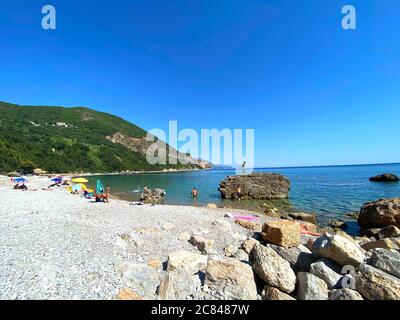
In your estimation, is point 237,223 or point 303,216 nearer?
point 237,223

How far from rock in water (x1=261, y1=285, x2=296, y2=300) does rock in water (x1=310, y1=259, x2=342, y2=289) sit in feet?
4.12

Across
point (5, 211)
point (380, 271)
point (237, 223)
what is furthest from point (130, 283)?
point (5, 211)

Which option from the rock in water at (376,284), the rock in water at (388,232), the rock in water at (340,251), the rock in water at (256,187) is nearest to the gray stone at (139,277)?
the rock in water at (340,251)

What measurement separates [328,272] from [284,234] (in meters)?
2.45

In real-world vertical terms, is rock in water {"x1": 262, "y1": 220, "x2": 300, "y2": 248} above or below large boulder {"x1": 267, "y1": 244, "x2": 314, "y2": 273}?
above

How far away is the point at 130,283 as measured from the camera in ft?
21.9

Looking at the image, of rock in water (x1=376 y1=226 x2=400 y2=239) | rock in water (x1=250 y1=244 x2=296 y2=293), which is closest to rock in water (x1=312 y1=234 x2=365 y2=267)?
rock in water (x1=250 y1=244 x2=296 y2=293)

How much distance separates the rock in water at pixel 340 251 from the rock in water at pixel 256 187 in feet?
109

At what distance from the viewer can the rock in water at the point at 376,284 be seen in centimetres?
599

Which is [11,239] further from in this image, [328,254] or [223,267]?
[328,254]

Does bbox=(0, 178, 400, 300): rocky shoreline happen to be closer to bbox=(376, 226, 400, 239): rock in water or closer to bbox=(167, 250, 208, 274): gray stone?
bbox=(167, 250, 208, 274): gray stone

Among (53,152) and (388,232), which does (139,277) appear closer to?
(388,232)

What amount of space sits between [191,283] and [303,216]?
1950 centimetres

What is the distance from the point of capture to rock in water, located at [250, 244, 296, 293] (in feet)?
22.4
